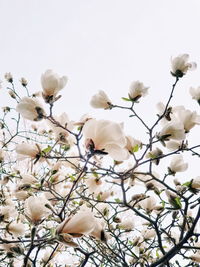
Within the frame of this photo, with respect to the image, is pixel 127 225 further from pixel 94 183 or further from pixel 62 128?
pixel 62 128

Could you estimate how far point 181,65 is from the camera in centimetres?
144

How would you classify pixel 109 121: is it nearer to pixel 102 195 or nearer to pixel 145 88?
pixel 145 88

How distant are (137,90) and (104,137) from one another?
54cm

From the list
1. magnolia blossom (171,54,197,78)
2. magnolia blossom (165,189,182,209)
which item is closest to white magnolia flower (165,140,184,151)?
magnolia blossom (165,189,182,209)

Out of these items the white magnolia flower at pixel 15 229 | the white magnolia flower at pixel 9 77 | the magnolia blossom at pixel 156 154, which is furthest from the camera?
the white magnolia flower at pixel 9 77

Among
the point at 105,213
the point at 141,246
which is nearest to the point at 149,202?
the point at 105,213

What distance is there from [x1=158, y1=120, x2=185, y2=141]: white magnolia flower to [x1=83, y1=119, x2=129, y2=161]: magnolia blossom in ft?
1.00

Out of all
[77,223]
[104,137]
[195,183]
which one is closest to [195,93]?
[195,183]

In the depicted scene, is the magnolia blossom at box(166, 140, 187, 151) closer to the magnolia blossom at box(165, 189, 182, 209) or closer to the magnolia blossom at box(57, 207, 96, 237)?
the magnolia blossom at box(165, 189, 182, 209)

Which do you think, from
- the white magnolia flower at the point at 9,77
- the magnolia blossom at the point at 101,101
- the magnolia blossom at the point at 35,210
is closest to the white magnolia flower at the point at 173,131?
the magnolia blossom at the point at 101,101

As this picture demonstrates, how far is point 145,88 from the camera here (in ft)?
4.80

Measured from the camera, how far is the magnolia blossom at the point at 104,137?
39.1 inches

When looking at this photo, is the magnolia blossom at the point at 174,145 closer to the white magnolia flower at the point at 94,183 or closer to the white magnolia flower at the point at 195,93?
the white magnolia flower at the point at 195,93

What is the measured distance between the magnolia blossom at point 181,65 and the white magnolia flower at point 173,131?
0.32 meters
